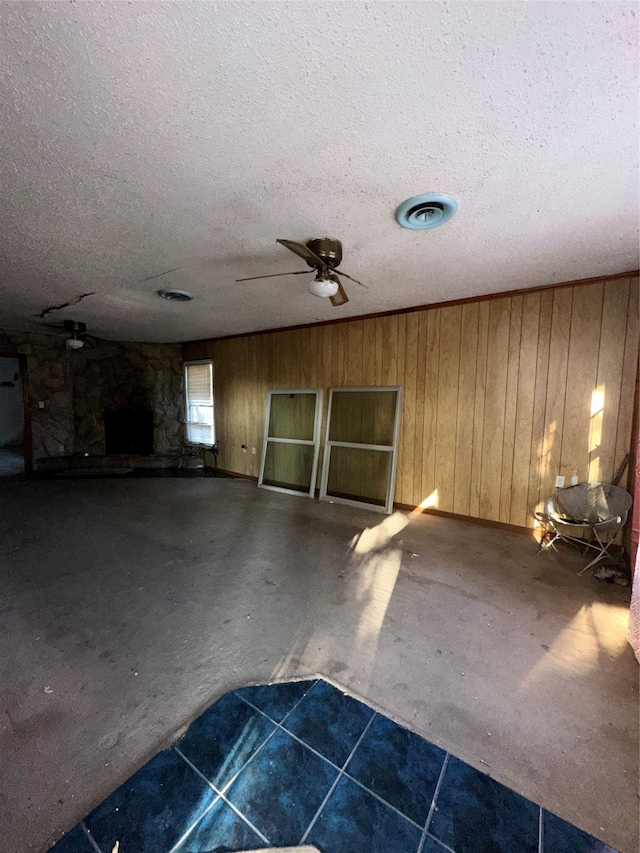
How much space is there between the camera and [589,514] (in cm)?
297

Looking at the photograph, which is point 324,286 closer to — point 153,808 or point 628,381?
point 153,808

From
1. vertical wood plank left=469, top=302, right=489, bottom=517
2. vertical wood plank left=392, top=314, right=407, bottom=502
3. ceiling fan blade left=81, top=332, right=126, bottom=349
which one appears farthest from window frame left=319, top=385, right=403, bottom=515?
ceiling fan blade left=81, top=332, right=126, bottom=349

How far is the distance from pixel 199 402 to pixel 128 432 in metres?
→ 1.59

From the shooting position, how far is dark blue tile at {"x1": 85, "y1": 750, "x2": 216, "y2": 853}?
1091mm

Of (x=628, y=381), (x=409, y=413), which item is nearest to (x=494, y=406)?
(x=409, y=413)

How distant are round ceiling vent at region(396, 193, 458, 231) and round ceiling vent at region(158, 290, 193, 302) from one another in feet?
7.79

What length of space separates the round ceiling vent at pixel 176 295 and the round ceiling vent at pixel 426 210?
2373 millimetres

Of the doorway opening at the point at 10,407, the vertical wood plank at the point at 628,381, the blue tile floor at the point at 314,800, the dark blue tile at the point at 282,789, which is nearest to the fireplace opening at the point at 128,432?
the doorway opening at the point at 10,407

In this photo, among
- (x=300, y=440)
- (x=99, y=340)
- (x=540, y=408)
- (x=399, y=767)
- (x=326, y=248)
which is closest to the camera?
(x=399, y=767)

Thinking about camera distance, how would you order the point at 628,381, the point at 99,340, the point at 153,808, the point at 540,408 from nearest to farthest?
the point at 153,808 → the point at 628,381 → the point at 540,408 → the point at 99,340

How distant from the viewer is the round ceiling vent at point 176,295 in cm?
342

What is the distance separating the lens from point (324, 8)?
0.94 meters

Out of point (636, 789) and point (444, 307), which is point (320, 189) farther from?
point (636, 789)

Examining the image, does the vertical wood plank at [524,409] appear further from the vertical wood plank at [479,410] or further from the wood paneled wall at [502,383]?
the vertical wood plank at [479,410]
